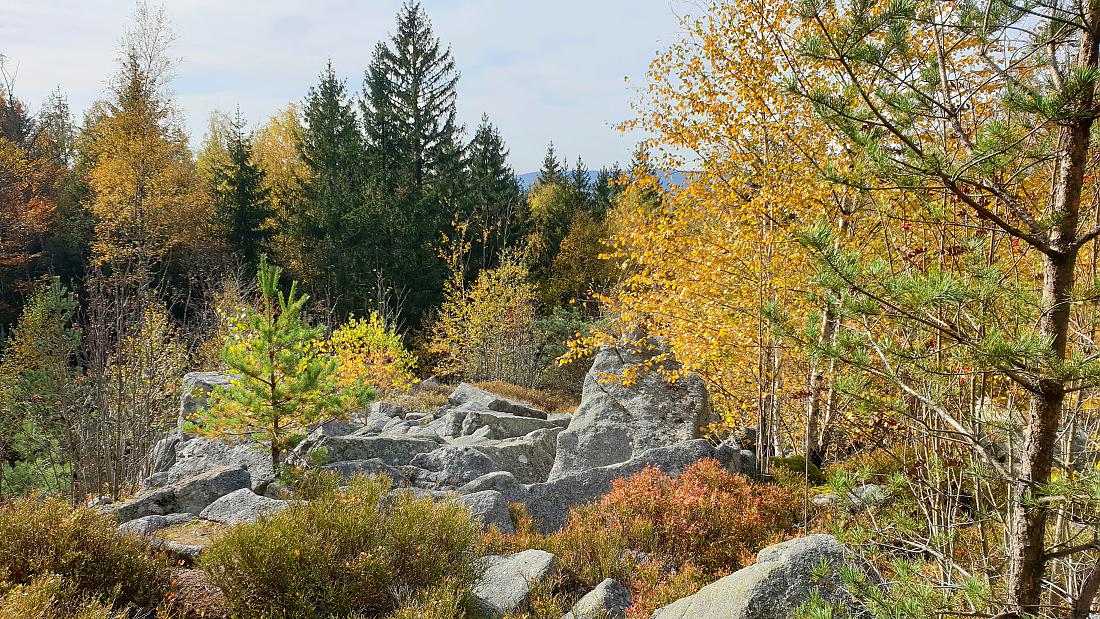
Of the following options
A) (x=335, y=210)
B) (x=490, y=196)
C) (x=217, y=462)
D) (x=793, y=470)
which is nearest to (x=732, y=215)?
(x=793, y=470)

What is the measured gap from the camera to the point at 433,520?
379 centimetres

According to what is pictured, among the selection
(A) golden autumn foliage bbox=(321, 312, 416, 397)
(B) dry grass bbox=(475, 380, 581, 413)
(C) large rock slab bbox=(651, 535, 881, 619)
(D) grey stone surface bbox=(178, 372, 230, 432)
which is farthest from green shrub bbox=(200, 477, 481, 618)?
(B) dry grass bbox=(475, 380, 581, 413)

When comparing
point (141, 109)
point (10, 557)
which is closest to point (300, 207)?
point (141, 109)

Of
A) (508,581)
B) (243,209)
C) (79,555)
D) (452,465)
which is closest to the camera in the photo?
(79,555)

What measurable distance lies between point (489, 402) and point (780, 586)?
7252 millimetres

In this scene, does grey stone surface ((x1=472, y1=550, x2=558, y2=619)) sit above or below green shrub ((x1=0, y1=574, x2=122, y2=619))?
below

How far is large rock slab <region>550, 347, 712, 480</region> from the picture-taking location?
22.4 feet

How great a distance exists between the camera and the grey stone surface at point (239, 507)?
4.69 meters

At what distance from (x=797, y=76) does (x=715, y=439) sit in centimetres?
602

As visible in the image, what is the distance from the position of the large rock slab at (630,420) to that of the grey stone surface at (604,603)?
275cm

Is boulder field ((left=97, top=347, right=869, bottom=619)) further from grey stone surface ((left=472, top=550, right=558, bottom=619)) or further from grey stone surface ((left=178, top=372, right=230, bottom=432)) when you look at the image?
grey stone surface ((left=178, top=372, right=230, bottom=432))

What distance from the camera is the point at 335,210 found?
20359mm

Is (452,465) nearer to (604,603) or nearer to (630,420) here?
(630,420)

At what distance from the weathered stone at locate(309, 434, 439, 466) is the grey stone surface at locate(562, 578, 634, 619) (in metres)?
3.10
